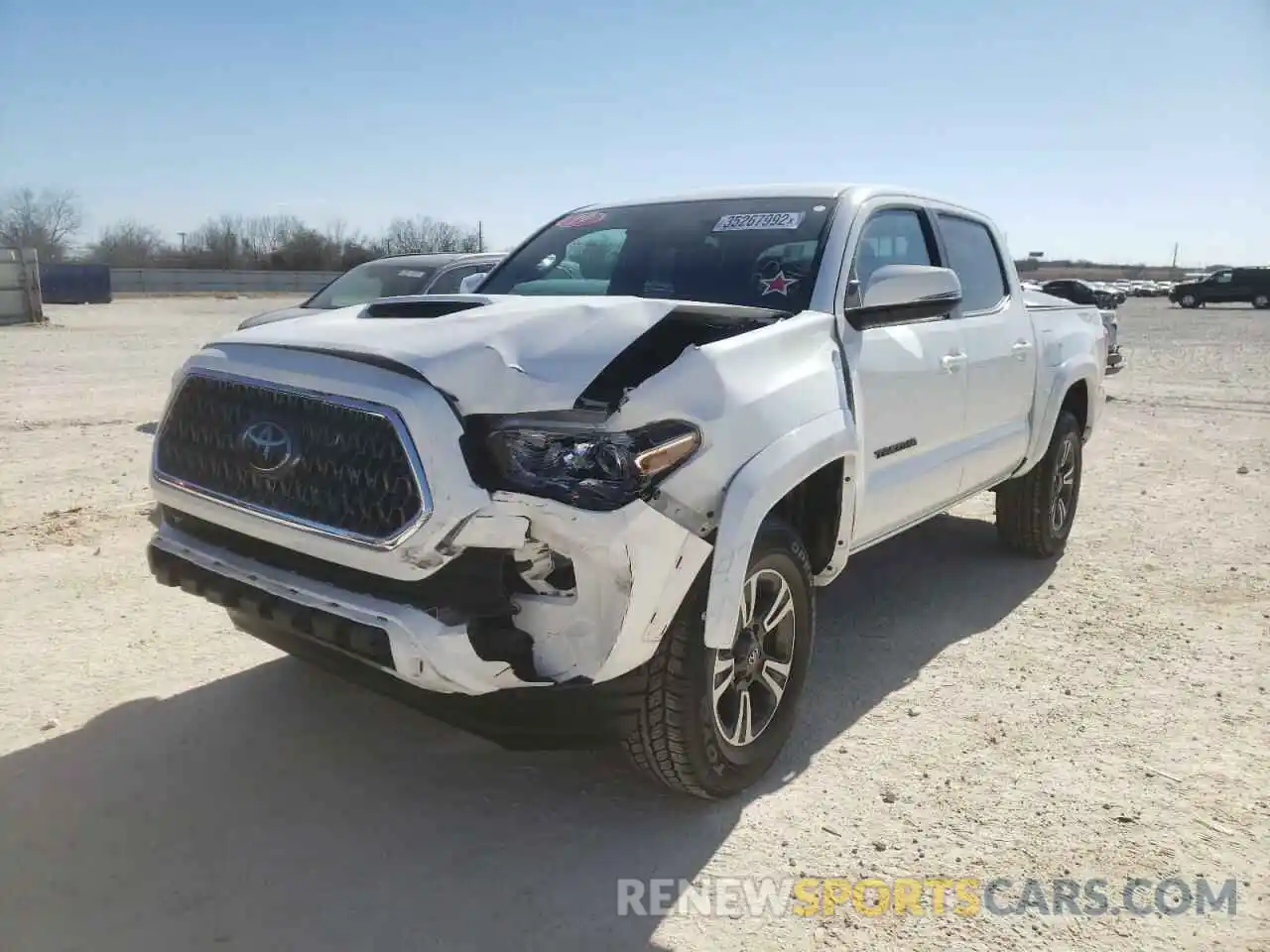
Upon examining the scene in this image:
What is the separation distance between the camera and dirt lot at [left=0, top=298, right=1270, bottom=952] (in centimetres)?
254

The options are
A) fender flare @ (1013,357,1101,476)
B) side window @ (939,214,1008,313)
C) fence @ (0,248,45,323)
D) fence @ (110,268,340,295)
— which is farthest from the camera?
fence @ (110,268,340,295)

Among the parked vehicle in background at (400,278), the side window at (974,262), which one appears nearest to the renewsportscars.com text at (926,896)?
→ the side window at (974,262)

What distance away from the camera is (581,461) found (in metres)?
2.57

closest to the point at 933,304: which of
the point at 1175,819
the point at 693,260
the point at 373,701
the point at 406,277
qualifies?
the point at 693,260

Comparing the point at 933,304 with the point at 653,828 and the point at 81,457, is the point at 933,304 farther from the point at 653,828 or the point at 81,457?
the point at 81,457

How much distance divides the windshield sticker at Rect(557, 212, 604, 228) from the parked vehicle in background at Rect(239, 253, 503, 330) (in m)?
4.42

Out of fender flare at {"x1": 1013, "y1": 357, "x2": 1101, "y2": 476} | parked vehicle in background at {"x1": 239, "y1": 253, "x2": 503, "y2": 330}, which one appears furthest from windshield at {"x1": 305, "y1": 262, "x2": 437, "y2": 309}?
fender flare at {"x1": 1013, "y1": 357, "x2": 1101, "y2": 476}

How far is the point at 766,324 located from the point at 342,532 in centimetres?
152

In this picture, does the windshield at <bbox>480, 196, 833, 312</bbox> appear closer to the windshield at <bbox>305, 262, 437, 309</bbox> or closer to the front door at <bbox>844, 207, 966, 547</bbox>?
the front door at <bbox>844, 207, 966, 547</bbox>

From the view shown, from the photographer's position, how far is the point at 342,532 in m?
2.58

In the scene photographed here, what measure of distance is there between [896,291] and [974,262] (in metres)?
1.67

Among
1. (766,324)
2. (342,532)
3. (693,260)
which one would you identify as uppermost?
(693,260)

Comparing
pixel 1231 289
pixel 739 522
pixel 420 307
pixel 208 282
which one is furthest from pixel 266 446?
pixel 208 282

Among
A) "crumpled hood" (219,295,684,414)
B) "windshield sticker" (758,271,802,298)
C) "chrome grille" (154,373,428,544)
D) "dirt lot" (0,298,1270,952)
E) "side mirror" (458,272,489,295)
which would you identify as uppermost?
"side mirror" (458,272,489,295)
